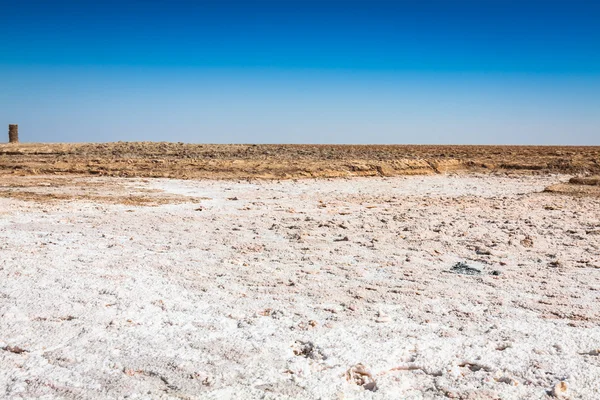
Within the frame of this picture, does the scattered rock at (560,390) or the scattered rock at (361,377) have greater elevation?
the scattered rock at (560,390)

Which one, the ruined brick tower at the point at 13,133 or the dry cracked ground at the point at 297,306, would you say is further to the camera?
the ruined brick tower at the point at 13,133

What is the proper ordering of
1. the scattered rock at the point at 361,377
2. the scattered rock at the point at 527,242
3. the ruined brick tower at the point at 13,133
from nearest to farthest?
the scattered rock at the point at 361,377
the scattered rock at the point at 527,242
the ruined brick tower at the point at 13,133

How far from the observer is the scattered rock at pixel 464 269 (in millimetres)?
5359

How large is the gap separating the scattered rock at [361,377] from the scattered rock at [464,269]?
2.49 m

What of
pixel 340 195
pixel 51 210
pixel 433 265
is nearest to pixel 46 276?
pixel 433 265

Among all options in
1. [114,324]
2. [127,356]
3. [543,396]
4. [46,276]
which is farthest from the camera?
[46,276]

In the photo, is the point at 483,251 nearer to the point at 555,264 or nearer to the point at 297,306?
the point at 555,264

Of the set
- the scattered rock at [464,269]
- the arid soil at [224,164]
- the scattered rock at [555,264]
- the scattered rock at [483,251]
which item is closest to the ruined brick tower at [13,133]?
the arid soil at [224,164]

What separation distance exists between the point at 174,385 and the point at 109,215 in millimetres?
6118

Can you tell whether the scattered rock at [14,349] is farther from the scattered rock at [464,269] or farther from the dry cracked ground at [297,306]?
the scattered rock at [464,269]

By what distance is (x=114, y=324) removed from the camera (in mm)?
3791

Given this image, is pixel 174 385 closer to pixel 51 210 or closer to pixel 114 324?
pixel 114 324

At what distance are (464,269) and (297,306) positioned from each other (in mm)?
2044

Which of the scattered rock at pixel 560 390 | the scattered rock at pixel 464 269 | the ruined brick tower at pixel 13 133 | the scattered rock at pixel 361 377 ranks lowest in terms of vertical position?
the scattered rock at pixel 361 377
